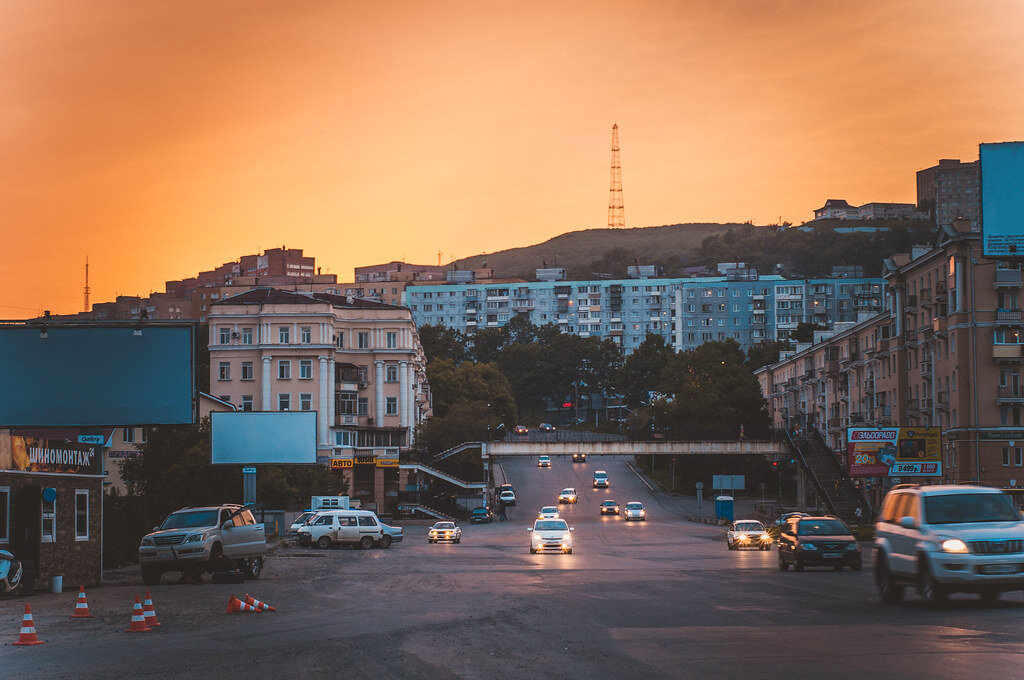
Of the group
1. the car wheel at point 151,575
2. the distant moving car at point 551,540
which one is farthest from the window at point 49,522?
the distant moving car at point 551,540

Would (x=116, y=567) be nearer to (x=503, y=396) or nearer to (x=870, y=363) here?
(x=870, y=363)

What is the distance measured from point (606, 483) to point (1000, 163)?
8891 cm

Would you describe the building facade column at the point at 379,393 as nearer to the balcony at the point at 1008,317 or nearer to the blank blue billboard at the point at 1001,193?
the balcony at the point at 1008,317

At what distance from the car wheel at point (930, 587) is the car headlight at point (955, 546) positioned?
0.50 metres

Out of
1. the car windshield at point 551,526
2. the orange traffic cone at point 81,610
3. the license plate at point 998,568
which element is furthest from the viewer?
the car windshield at point 551,526

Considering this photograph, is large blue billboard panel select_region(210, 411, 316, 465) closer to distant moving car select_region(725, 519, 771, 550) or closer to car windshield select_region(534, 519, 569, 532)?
car windshield select_region(534, 519, 569, 532)

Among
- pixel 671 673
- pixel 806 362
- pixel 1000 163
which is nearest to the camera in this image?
pixel 671 673

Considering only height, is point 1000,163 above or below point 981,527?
above

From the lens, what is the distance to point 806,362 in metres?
122

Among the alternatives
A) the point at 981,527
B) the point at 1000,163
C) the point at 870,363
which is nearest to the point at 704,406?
the point at 870,363

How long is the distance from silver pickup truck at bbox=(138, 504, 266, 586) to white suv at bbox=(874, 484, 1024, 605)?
661 inches

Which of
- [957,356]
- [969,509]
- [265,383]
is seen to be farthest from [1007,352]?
[969,509]

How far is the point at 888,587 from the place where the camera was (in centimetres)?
2164

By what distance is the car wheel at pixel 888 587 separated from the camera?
21.5m
